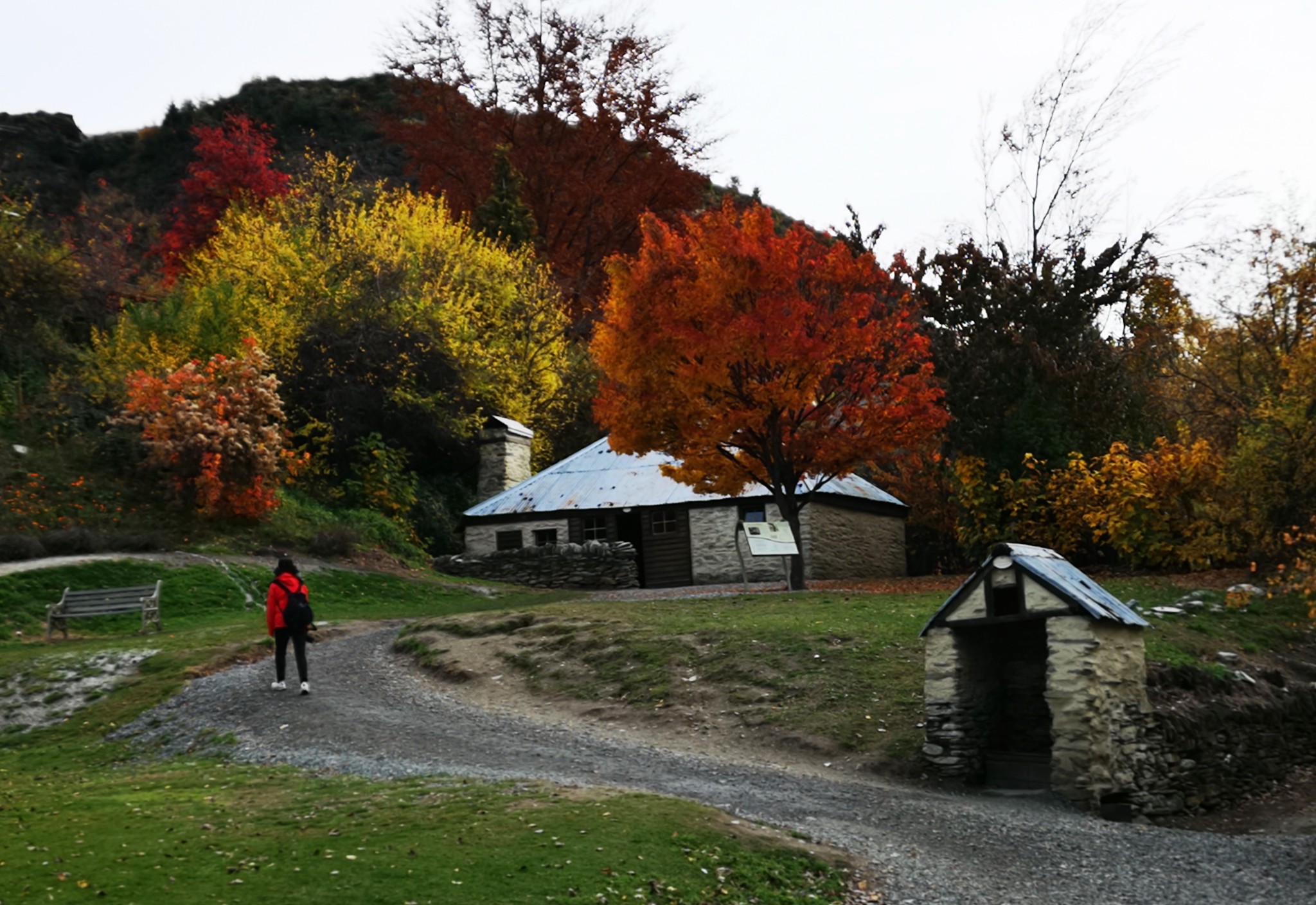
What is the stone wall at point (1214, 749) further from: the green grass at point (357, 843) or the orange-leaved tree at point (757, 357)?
the orange-leaved tree at point (757, 357)

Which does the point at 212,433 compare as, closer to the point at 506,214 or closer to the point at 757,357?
the point at 757,357

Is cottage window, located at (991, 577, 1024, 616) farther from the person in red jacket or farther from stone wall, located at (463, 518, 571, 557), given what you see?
stone wall, located at (463, 518, 571, 557)

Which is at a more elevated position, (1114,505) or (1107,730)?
(1114,505)

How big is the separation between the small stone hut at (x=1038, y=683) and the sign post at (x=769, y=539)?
932cm

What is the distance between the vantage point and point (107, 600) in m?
22.2

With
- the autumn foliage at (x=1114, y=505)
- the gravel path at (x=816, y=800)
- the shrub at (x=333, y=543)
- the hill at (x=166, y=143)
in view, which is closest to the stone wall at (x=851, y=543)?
the autumn foliage at (x=1114, y=505)

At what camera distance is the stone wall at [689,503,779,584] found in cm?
3284

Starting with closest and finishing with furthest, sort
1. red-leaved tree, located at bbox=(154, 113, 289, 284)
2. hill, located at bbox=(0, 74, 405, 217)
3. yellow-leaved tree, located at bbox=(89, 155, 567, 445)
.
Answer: yellow-leaved tree, located at bbox=(89, 155, 567, 445) < red-leaved tree, located at bbox=(154, 113, 289, 284) < hill, located at bbox=(0, 74, 405, 217)

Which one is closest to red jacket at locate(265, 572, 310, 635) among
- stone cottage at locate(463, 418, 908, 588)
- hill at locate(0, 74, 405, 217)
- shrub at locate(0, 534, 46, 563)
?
shrub at locate(0, 534, 46, 563)

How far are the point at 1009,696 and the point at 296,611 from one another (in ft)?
31.6

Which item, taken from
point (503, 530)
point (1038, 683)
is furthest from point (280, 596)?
point (503, 530)

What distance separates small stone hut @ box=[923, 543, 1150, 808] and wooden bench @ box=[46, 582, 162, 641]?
14476mm

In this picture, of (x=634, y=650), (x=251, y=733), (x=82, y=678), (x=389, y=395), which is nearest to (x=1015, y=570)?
(x=634, y=650)

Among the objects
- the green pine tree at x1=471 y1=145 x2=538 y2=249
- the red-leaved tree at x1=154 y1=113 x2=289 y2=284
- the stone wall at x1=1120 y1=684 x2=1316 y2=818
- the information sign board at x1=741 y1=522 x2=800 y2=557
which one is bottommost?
the stone wall at x1=1120 y1=684 x2=1316 y2=818
